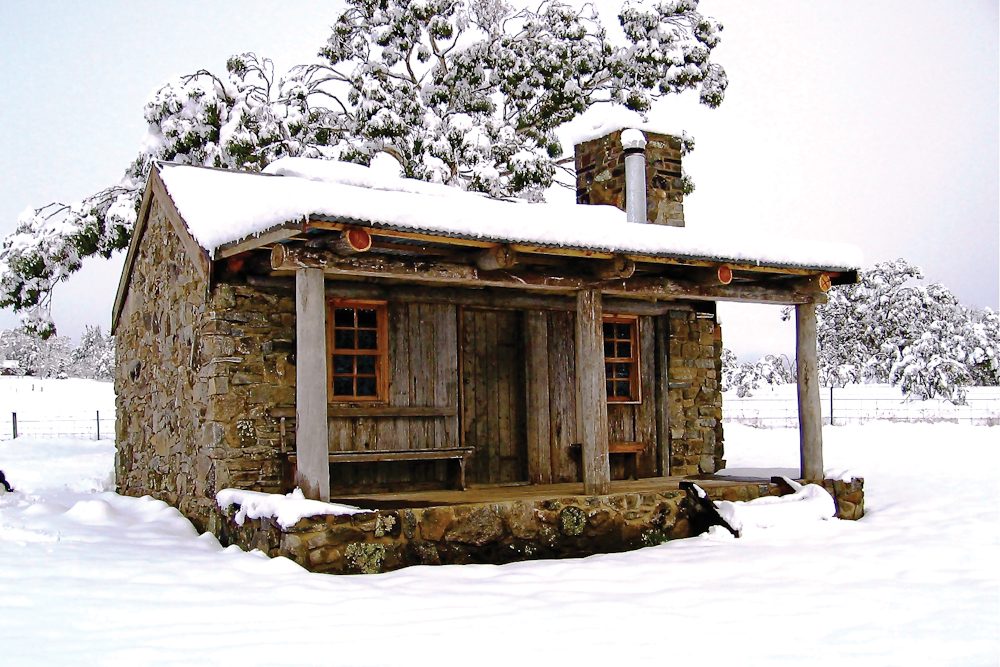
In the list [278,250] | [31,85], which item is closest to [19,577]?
[278,250]

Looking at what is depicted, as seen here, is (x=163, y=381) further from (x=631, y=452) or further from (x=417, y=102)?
(x=417, y=102)

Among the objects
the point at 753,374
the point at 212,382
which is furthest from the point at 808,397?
the point at 753,374

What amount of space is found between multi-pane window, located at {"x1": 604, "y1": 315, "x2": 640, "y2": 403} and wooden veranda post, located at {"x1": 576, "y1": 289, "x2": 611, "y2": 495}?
96.2 inches

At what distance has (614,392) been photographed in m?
11.5

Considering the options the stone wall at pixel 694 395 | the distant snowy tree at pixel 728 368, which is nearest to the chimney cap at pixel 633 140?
the stone wall at pixel 694 395

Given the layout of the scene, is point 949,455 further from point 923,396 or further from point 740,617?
point 923,396

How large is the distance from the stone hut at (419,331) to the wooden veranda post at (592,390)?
0.02 metres

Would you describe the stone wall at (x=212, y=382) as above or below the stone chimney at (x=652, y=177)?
below

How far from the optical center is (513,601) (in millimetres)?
6496

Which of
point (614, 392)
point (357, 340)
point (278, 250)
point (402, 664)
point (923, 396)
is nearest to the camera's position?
point (402, 664)

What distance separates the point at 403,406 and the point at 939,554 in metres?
5.09

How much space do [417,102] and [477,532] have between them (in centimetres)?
1389

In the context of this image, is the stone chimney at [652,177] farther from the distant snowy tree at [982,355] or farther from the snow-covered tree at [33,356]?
the snow-covered tree at [33,356]

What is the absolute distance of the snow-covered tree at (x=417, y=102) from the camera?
58.1 ft
